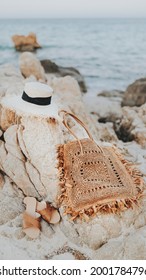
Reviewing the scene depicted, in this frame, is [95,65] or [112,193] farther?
[95,65]

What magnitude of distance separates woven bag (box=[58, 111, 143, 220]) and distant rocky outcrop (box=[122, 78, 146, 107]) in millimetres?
3746

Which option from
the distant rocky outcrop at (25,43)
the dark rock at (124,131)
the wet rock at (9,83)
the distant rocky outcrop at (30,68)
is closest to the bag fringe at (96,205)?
the wet rock at (9,83)

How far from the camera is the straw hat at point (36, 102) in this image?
8.97ft

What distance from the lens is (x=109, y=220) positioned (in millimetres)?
2414

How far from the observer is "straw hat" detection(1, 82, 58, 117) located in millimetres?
2734

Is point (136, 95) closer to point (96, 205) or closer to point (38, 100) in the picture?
point (38, 100)

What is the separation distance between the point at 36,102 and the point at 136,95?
3990 millimetres

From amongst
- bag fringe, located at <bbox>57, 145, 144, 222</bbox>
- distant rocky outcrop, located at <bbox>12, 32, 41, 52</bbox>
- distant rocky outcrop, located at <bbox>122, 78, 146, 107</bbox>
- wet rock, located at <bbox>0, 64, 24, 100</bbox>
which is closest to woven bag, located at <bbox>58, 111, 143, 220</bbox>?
bag fringe, located at <bbox>57, 145, 144, 222</bbox>

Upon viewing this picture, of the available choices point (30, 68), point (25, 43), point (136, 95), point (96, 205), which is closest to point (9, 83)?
point (30, 68)

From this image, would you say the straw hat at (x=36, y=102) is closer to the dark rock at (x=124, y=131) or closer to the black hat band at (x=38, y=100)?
the black hat band at (x=38, y=100)

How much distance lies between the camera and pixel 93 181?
2.50 meters
